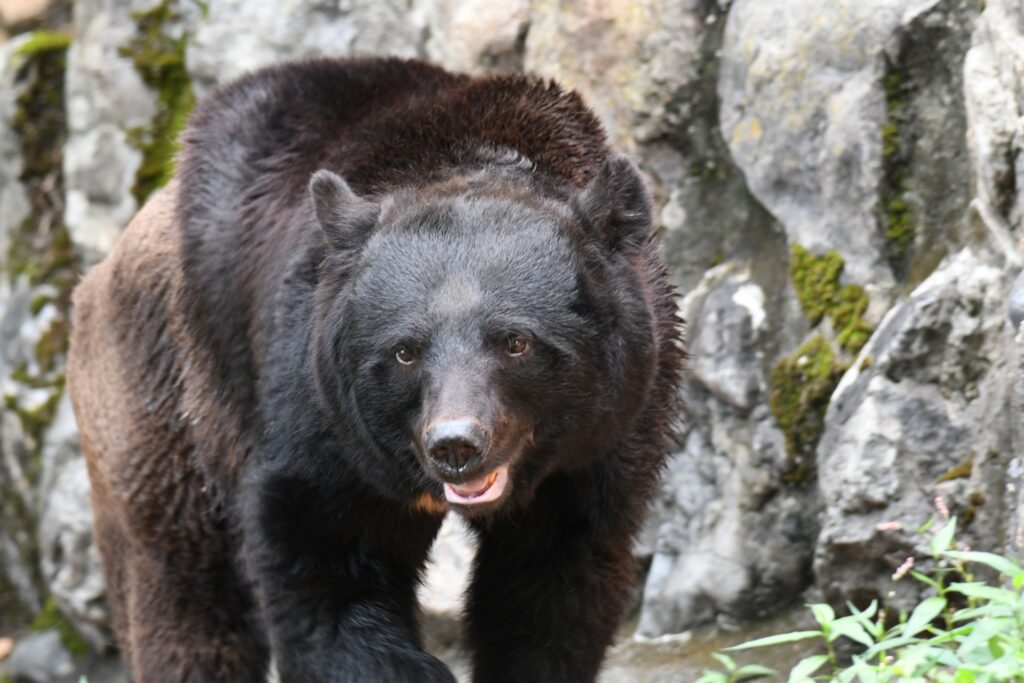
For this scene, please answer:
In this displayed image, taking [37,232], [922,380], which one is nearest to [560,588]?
[922,380]

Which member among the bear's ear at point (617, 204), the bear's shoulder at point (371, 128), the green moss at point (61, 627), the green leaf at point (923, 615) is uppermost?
the bear's shoulder at point (371, 128)

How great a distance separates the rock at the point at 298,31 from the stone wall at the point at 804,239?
0.6 inches

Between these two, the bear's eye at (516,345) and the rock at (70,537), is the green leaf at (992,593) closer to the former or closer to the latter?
the bear's eye at (516,345)

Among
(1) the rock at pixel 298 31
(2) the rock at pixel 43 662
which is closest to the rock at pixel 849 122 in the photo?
(1) the rock at pixel 298 31

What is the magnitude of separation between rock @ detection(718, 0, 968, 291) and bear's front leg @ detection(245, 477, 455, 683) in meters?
2.84

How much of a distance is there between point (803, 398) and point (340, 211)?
9.83 ft

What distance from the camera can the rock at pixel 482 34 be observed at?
8.30 m

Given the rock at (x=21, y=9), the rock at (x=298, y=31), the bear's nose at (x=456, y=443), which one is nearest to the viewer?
the bear's nose at (x=456, y=443)

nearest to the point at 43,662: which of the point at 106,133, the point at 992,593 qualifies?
the point at 106,133

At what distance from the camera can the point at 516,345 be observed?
463 centimetres

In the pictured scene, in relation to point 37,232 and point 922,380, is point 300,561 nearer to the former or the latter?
point 922,380

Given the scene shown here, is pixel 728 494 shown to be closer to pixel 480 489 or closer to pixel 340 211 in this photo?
pixel 480 489

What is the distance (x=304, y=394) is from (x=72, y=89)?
6.02 m

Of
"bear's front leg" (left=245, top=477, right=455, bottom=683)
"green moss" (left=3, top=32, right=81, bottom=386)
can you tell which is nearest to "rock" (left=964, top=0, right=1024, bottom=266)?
"bear's front leg" (left=245, top=477, right=455, bottom=683)
